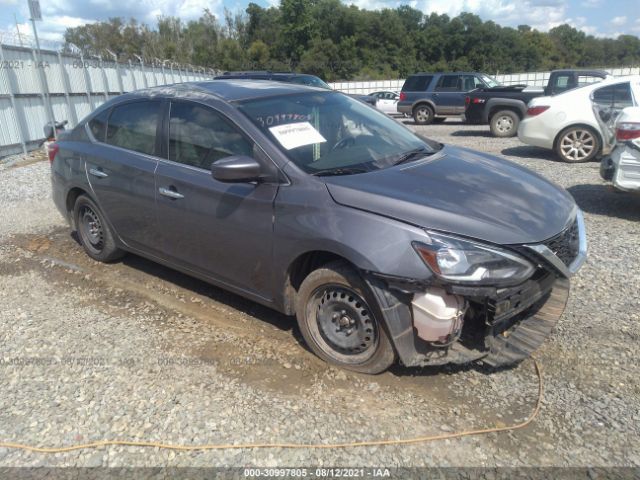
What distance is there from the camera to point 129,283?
189 inches

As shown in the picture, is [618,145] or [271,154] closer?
[271,154]

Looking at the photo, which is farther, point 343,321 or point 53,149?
point 53,149

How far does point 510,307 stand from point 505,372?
558mm

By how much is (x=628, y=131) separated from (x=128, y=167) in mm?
5519

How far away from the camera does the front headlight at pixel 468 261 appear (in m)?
2.78

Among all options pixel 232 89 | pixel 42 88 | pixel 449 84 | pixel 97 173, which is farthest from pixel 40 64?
pixel 449 84

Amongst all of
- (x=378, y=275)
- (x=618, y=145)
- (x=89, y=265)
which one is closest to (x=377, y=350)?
(x=378, y=275)

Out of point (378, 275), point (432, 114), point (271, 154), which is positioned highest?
point (271, 154)

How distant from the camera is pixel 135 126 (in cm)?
446

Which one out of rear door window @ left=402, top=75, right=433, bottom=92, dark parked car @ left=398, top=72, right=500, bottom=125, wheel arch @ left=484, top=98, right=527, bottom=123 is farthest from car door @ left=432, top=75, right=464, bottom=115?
wheel arch @ left=484, top=98, right=527, bottom=123

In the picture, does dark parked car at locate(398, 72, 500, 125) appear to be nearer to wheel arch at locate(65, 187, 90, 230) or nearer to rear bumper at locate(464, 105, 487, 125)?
rear bumper at locate(464, 105, 487, 125)

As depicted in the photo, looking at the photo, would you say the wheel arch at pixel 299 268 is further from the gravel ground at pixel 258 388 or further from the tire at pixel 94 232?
the tire at pixel 94 232

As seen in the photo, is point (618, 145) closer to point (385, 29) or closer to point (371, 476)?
point (371, 476)

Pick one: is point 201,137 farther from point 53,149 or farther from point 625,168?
point 625,168
